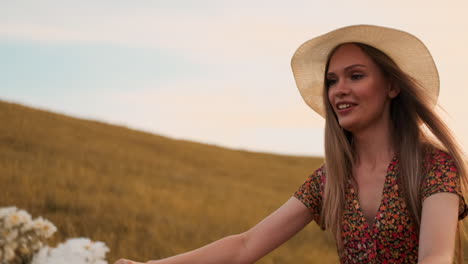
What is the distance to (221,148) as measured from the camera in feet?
74.8

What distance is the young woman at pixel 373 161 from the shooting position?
3.33m

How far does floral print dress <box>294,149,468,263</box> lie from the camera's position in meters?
3.24

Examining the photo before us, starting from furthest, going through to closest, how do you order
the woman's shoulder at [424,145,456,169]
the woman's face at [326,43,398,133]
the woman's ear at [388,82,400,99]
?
1. the woman's ear at [388,82,400,99]
2. the woman's face at [326,43,398,133]
3. the woman's shoulder at [424,145,456,169]

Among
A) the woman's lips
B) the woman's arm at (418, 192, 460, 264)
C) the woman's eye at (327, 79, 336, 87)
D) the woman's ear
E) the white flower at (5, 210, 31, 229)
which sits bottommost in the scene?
the woman's arm at (418, 192, 460, 264)

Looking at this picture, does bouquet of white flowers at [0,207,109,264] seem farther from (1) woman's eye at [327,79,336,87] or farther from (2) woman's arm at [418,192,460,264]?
(1) woman's eye at [327,79,336,87]

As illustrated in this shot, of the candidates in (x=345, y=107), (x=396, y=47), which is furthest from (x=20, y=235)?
(x=396, y=47)

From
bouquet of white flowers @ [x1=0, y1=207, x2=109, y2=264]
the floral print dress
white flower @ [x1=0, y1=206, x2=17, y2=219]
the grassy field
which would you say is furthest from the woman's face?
the grassy field

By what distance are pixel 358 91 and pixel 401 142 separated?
44cm

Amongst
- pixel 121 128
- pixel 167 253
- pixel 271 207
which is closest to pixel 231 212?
pixel 271 207

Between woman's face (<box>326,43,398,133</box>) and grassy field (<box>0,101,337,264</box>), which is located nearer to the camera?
woman's face (<box>326,43,398,133</box>)

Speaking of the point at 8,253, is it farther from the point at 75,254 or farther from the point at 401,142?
the point at 401,142

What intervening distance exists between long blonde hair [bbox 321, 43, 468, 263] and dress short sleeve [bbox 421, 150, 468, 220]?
57 millimetres

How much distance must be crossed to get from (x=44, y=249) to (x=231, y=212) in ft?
24.2

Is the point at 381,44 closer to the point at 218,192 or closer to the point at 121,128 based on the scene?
the point at 218,192
